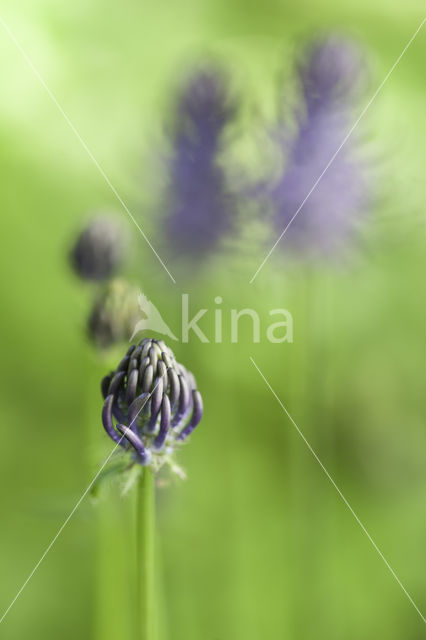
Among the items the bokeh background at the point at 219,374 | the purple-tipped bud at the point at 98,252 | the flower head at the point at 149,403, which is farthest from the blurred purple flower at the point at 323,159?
the flower head at the point at 149,403

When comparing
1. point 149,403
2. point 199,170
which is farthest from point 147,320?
point 199,170

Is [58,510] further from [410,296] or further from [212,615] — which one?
[410,296]

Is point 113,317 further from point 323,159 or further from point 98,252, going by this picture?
point 323,159

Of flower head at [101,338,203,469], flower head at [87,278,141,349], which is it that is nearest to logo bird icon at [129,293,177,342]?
flower head at [87,278,141,349]

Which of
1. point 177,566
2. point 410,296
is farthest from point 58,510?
point 410,296

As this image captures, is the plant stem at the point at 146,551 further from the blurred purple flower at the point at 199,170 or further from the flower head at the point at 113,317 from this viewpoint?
the blurred purple flower at the point at 199,170
